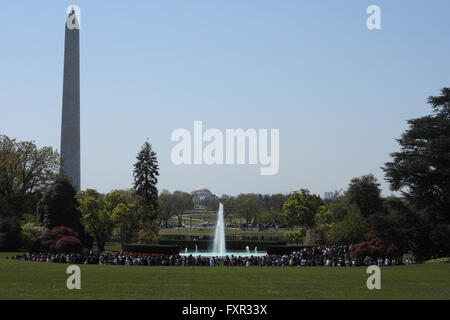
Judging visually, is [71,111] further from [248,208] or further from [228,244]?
[248,208]

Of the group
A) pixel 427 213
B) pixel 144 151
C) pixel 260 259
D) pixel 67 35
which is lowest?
pixel 260 259

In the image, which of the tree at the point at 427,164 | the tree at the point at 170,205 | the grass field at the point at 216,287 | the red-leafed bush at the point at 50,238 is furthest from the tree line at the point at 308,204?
the tree at the point at 170,205

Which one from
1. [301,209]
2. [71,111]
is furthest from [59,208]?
[301,209]

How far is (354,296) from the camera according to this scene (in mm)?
22078

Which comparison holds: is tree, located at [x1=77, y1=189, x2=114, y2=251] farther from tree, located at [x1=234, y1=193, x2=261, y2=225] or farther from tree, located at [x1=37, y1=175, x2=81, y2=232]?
tree, located at [x1=234, y1=193, x2=261, y2=225]

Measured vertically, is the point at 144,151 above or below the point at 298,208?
above

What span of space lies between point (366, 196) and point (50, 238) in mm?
43732

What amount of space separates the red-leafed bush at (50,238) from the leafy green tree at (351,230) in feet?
100.0

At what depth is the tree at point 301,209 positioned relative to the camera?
98.6 metres

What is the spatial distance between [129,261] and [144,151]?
5028 centimetres

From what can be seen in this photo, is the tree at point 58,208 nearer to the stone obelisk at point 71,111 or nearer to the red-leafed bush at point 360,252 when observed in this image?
the red-leafed bush at point 360,252

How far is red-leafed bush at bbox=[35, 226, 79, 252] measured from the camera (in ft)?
181
